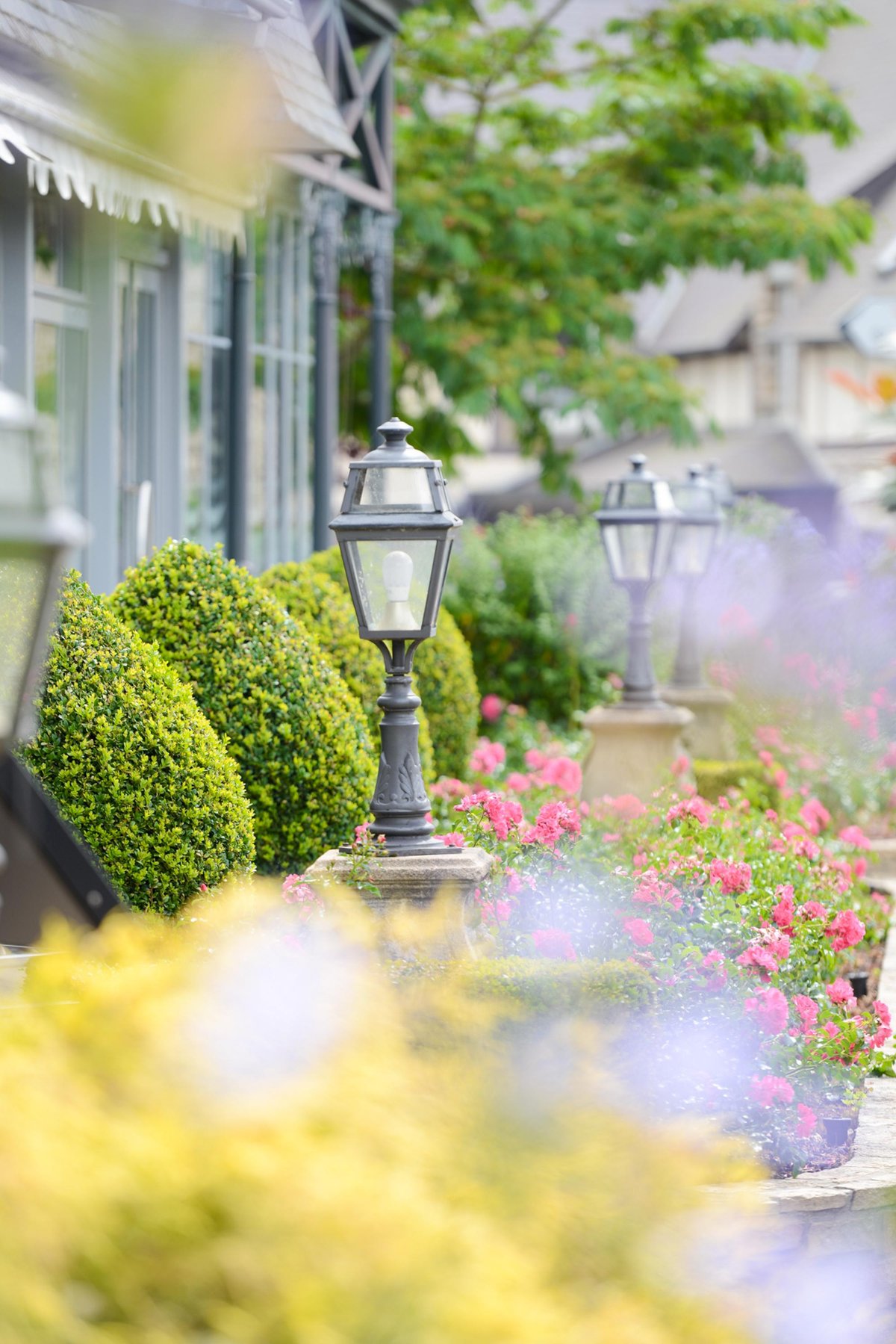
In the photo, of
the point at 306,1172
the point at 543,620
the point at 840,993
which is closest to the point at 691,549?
the point at 543,620

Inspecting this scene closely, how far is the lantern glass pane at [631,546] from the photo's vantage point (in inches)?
323

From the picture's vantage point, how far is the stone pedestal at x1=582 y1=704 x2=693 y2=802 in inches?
328

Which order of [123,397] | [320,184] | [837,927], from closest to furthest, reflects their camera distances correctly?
1. [837,927]
2. [123,397]
3. [320,184]

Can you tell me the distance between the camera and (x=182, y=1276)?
212 centimetres

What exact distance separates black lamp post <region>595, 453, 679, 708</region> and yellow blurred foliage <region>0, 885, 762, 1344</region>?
513 centimetres

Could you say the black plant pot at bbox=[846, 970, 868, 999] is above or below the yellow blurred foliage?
below

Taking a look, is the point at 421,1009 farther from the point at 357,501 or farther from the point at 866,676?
the point at 866,676

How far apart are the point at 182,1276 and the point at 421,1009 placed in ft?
4.24

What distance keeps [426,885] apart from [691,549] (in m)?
5.76

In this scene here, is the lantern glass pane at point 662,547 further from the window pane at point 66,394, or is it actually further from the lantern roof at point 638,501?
the window pane at point 66,394

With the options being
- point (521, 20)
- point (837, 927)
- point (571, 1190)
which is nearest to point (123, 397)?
point (837, 927)

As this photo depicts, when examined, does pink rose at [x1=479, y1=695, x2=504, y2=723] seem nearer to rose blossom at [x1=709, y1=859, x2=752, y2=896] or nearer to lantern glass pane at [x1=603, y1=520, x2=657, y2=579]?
lantern glass pane at [x1=603, y1=520, x2=657, y2=579]

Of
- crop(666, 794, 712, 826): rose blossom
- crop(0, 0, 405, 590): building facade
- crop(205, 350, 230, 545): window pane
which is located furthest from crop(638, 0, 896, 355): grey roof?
crop(666, 794, 712, 826): rose blossom

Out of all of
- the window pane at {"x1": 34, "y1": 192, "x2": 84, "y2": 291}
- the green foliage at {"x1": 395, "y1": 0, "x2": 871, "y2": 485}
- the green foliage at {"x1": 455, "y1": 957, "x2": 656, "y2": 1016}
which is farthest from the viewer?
the green foliage at {"x1": 395, "y1": 0, "x2": 871, "y2": 485}
